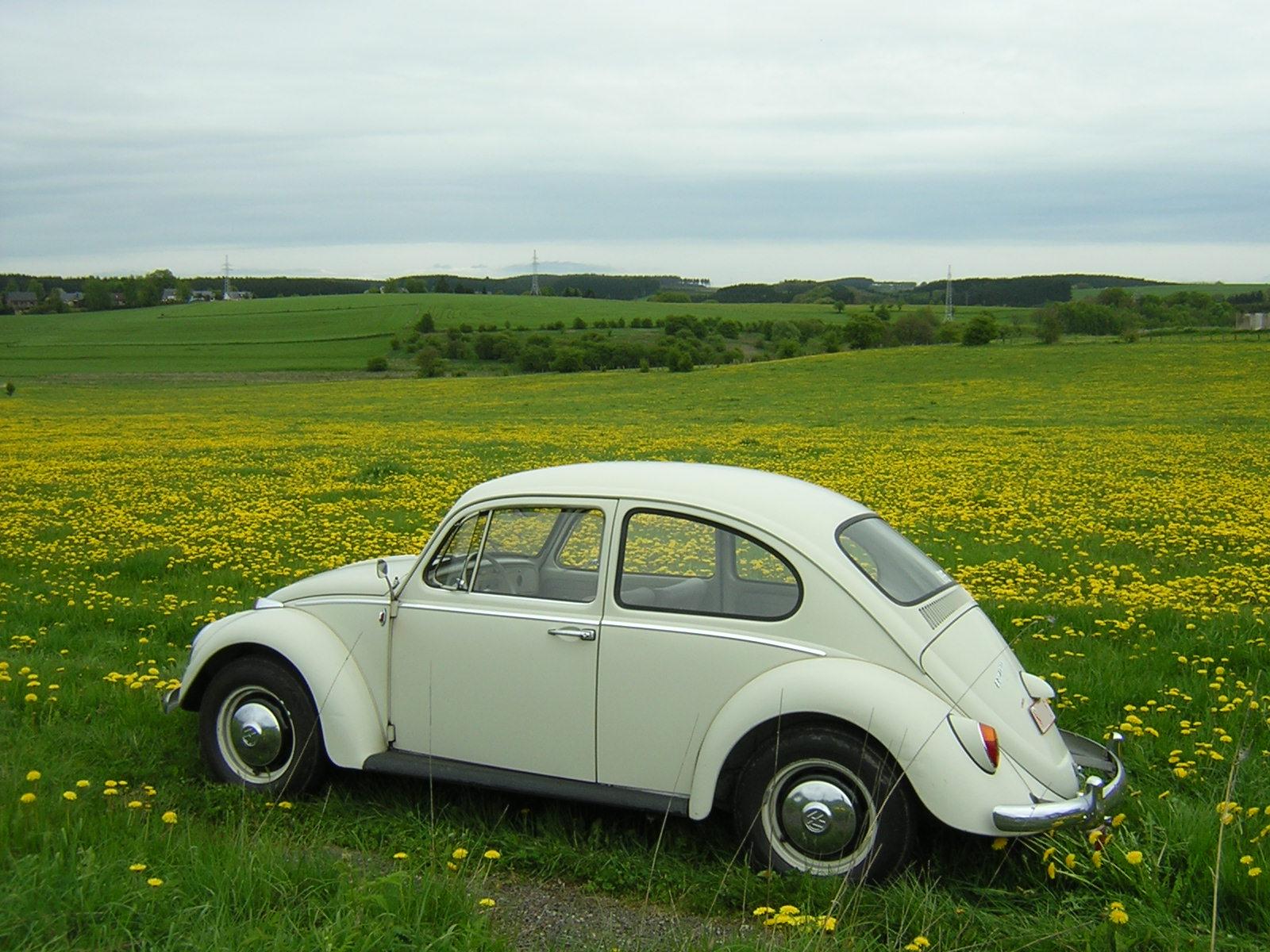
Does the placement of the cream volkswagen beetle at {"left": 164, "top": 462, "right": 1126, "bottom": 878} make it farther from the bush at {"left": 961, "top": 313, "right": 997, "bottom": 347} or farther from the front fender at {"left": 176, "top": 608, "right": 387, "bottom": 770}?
the bush at {"left": 961, "top": 313, "right": 997, "bottom": 347}

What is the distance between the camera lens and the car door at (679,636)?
458cm

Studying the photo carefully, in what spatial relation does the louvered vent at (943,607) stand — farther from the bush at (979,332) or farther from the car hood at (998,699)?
the bush at (979,332)

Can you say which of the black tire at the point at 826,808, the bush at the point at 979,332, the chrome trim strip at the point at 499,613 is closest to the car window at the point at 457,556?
the chrome trim strip at the point at 499,613

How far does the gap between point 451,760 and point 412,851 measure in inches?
19.5

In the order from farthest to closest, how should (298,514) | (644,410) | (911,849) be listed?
(644,410) → (298,514) → (911,849)

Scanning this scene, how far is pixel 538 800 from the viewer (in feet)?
17.6

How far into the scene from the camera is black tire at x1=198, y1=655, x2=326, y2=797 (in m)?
5.26

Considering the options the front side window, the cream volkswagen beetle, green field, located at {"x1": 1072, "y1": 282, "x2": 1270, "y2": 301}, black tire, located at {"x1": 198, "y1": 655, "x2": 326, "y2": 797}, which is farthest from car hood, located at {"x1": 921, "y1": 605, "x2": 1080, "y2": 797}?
green field, located at {"x1": 1072, "y1": 282, "x2": 1270, "y2": 301}

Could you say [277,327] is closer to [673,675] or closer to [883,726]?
[673,675]

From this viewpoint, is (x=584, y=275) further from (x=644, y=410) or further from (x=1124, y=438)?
(x=1124, y=438)

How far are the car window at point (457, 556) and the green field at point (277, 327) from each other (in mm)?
75020

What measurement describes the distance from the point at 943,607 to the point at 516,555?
1997mm

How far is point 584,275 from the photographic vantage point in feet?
502

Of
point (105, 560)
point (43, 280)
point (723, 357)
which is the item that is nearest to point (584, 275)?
point (43, 280)
